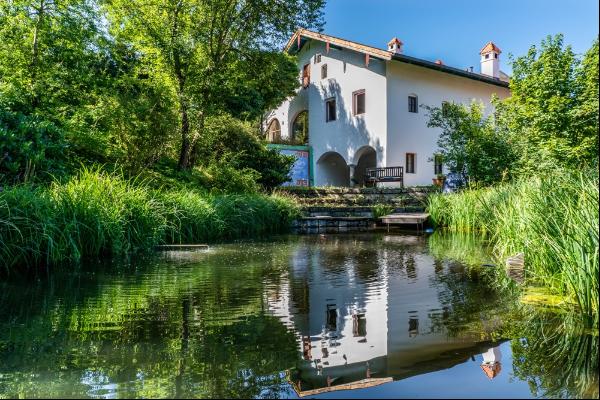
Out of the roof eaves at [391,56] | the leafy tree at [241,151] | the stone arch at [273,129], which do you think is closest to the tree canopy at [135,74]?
the leafy tree at [241,151]

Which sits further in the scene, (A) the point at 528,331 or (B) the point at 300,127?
(B) the point at 300,127

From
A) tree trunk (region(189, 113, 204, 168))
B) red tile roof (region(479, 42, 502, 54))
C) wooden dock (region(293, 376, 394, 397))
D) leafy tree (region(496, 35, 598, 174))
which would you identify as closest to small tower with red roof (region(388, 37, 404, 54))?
red tile roof (region(479, 42, 502, 54))

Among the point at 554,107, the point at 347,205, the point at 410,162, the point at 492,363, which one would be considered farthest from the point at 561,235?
the point at 410,162

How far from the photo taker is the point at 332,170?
23.3 meters

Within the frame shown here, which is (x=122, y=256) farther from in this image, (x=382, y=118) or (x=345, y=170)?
(x=345, y=170)

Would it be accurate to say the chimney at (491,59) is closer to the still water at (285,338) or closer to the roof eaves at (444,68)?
the roof eaves at (444,68)

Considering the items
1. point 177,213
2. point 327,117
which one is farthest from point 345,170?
point 177,213

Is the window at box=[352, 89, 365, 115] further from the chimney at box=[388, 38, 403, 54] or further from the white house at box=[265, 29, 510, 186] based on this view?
the chimney at box=[388, 38, 403, 54]

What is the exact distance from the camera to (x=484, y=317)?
3441mm

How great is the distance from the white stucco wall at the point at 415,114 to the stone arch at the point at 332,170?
3855 millimetres

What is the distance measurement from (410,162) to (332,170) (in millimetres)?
4434

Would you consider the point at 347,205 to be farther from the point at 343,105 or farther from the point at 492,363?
the point at 492,363

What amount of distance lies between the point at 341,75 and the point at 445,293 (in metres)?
18.3

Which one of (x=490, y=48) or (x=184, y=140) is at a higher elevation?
(x=490, y=48)
